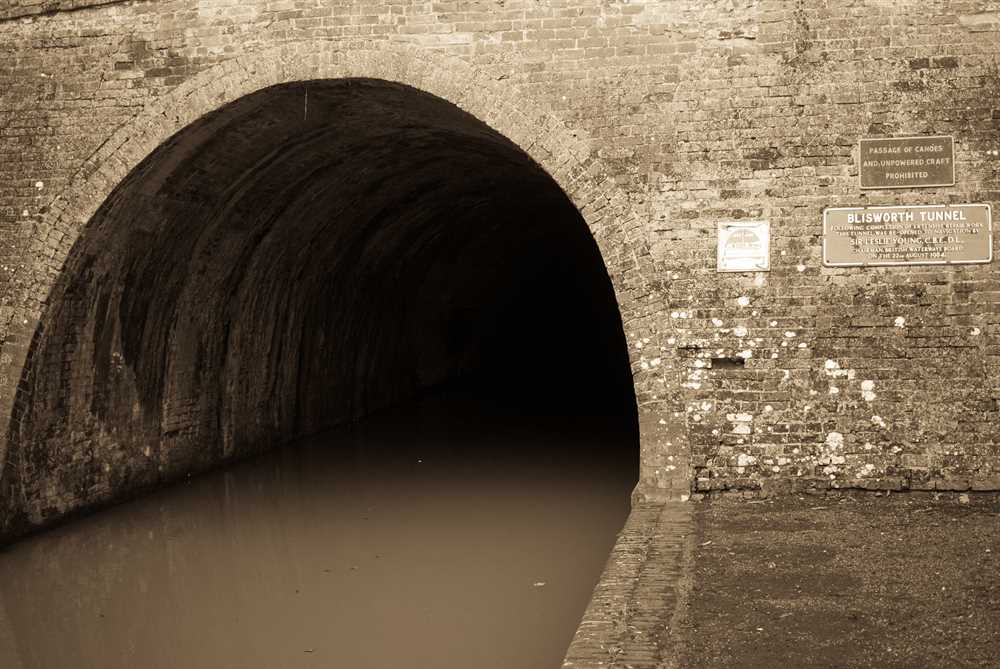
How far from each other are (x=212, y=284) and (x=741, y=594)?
22.8 ft

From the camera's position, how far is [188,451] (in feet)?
36.1

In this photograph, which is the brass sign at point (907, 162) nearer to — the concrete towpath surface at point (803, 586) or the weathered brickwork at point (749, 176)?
the weathered brickwork at point (749, 176)

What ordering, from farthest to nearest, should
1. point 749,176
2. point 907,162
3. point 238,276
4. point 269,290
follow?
point 269,290 → point 238,276 → point 749,176 → point 907,162

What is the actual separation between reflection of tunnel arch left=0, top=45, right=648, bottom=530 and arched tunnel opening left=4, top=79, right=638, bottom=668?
24mm

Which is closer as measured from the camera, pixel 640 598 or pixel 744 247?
pixel 640 598

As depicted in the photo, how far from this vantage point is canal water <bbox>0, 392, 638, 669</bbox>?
6527 millimetres

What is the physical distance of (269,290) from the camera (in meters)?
11.8

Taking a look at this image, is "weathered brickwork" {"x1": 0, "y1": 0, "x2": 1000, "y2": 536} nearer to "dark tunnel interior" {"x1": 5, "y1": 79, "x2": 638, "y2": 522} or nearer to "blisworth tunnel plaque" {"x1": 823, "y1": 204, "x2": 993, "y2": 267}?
"blisworth tunnel plaque" {"x1": 823, "y1": 204, "x2": 993, "y2": 267}

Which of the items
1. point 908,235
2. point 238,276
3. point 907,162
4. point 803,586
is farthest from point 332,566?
point 907,162

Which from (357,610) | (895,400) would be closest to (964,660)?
(895,400)

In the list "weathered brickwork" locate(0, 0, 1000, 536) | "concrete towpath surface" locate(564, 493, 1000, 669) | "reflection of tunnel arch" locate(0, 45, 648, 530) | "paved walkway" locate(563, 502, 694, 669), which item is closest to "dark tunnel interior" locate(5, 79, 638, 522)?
"reflection of tunnel arch" locate(0, 45, 648, 530)

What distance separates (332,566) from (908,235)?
4.92 m

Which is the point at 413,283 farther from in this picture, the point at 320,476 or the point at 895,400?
the point at 895,400

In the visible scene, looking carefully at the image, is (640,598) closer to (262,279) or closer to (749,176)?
(749,176)
